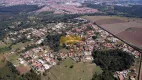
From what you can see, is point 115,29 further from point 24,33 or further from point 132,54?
point 24,33

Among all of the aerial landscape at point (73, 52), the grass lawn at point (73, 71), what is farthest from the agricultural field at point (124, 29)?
the grass lawn at point (73, 71)

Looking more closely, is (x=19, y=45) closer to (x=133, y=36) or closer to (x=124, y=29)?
(x=133, y=36)

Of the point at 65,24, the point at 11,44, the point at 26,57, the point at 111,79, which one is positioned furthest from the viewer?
the point at 65,24

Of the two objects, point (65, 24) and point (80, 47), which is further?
point (65, 24)

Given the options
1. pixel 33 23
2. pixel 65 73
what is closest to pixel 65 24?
pixel 33 23

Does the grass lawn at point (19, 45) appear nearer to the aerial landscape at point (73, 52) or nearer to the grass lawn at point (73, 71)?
the aerial landscape at point (73, 52)

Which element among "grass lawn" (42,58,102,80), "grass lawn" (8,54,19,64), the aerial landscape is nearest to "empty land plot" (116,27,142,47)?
the aerial landscape

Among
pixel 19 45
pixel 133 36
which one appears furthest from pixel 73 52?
pixel 133 36
